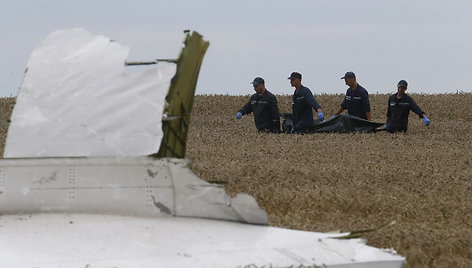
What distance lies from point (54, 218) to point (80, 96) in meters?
1.03

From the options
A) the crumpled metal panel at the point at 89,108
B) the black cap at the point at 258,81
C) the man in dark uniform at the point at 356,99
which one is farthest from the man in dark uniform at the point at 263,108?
the crumpled metal panel at the point at 89,108

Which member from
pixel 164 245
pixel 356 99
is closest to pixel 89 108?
pixel 164 245

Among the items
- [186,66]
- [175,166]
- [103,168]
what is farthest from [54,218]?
[186,66]

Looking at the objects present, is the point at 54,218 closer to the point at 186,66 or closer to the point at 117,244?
the point at 117,244

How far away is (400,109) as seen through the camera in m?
18.3

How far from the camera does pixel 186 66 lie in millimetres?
6691

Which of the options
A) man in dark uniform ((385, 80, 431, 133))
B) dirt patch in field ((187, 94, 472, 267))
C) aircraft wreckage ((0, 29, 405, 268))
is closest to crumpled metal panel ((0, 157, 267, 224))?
aircraft wreckage ((0, 29, 405, 268))

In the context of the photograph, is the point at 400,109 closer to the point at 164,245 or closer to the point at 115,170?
the point at 115,170

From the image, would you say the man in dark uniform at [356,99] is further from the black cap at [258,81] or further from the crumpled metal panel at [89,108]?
the crumpled metal panel at [89,108]

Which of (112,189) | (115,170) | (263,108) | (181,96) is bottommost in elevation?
(112,189)

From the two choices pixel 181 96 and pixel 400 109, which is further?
pixel 400 109

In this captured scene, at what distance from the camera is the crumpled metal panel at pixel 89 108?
6.52m

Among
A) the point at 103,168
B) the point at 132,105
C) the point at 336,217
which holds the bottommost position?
the point at 336,217

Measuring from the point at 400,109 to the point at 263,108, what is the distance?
319 centimetres
